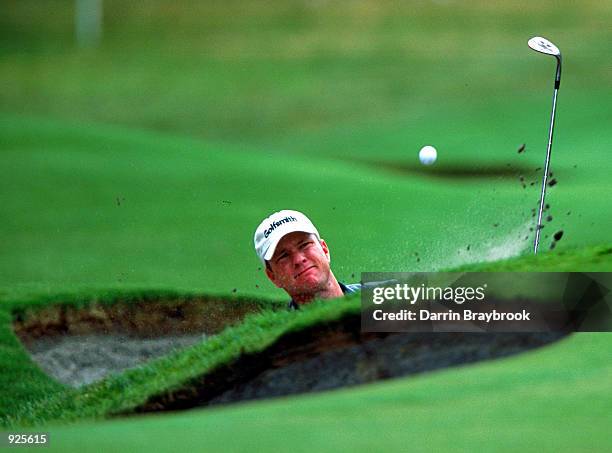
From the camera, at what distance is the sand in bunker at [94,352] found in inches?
306

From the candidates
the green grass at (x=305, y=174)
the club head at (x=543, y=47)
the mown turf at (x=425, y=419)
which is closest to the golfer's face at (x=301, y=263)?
the green grass at (x=305, y=174)

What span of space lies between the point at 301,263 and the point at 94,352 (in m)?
2.17

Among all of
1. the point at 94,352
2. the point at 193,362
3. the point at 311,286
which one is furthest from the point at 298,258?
the point at 94,352

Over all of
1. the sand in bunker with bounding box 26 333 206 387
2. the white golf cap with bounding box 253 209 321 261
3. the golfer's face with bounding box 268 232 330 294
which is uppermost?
the white golf cap with bounding box 253 209 321 261

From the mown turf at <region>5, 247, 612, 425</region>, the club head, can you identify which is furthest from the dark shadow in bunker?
the club head

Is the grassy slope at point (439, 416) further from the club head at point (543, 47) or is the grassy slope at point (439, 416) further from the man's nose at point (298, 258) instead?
the club head at point (543, 47)

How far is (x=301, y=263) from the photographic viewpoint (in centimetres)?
637

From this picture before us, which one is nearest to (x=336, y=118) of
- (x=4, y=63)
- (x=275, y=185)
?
(x=275, y=185)

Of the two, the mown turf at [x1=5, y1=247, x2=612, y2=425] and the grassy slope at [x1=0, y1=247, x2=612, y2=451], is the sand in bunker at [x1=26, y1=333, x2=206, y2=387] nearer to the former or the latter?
the mown turf at [x1=5, y1=247, x2=612, y2=425]

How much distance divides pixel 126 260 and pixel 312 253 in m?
3.35

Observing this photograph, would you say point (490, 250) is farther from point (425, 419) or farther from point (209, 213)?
point (425, 419)

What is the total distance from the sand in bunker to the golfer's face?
5.99ft

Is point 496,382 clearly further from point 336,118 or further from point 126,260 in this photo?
point 336,118

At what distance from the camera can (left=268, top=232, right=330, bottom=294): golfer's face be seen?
6.35 metres
